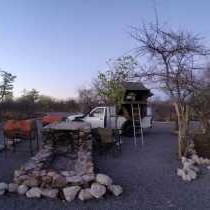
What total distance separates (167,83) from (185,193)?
16.3ft

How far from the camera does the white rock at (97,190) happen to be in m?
6.92

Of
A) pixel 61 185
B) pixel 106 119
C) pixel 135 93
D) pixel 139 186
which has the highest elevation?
pixel 135 93

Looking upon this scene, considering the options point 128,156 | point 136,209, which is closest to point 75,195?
point 136,209

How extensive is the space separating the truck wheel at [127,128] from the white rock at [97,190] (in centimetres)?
1265

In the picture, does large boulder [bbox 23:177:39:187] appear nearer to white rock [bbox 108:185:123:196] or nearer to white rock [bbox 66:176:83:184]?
white rock [bbox 66:176:83:184]

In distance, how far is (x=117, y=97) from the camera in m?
17.6

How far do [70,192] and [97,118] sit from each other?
1269 centimetres

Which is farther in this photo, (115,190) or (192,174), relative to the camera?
(192,174)

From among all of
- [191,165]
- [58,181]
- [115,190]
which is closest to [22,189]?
[58,181]

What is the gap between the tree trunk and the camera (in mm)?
11938

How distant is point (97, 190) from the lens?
6.96m

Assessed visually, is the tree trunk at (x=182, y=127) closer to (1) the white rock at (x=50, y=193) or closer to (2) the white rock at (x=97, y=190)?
(2) the white rock at (x=97, y=190)

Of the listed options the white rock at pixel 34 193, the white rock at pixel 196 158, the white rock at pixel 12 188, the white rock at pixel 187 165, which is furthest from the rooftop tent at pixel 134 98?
the white rock at pixel 34 193

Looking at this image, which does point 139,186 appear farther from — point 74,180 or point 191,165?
point 191,165
